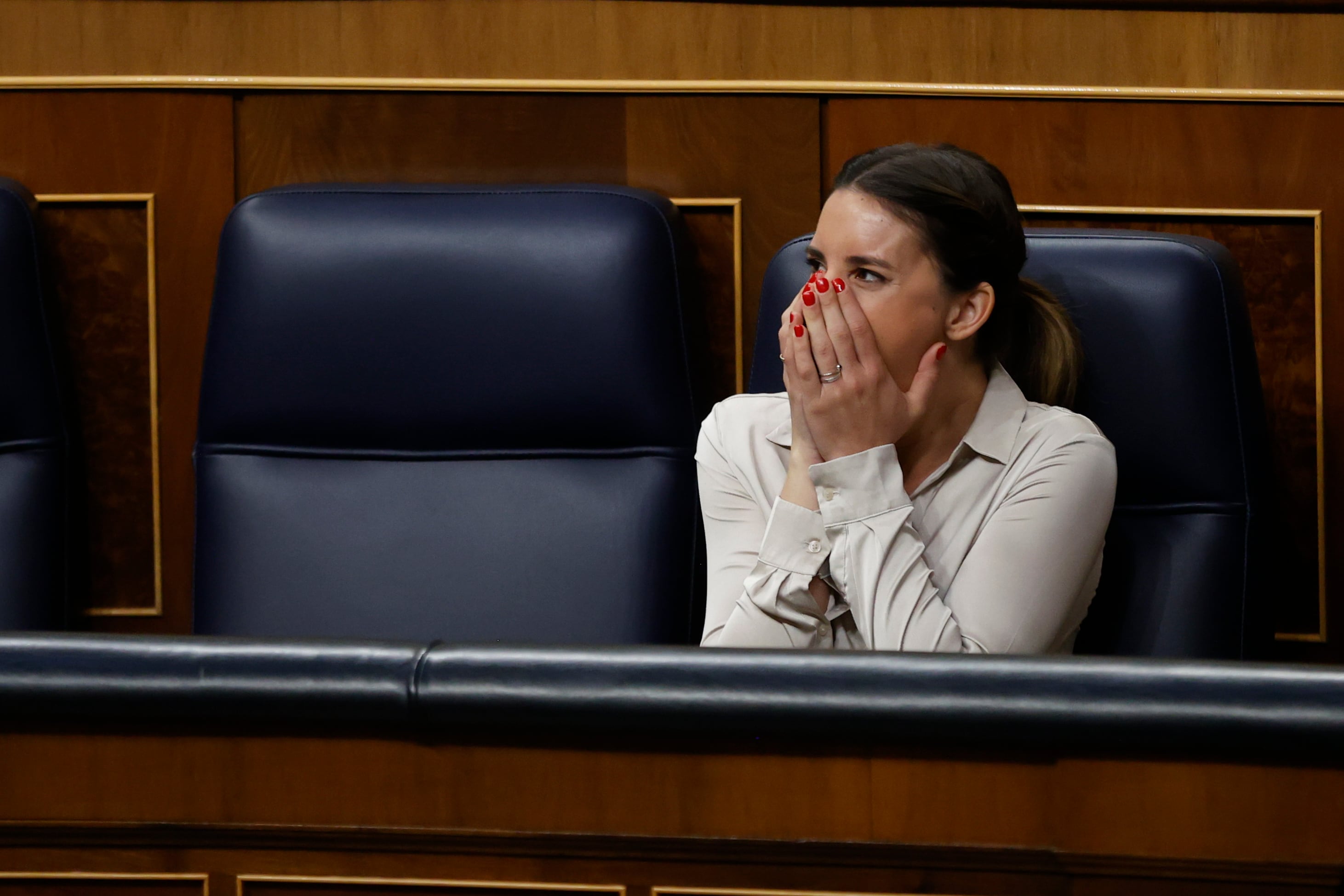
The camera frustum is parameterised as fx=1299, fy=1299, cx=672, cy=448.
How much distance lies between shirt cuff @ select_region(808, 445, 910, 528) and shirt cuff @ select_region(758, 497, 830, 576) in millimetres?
13

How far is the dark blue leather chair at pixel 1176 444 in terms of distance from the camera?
115 cm

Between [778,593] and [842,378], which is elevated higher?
[842,378]

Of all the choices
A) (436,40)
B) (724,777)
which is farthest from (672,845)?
(436,40)

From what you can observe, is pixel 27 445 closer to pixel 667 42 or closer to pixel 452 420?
pixel 452 420

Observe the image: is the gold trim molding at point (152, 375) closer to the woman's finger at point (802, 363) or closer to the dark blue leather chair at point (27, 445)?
the dark blue leather chair at point (27, 445)

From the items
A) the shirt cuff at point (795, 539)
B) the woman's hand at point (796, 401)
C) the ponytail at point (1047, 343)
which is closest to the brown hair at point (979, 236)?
the ponytail at point (1047, 343)

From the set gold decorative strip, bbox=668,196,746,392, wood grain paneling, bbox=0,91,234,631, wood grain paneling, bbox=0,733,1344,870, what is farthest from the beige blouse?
wood grain paneling, bbox=0,91,234,631

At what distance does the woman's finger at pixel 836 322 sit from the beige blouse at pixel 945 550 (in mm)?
80

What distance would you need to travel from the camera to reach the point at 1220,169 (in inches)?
54.9

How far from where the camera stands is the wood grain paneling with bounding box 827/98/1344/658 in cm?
138

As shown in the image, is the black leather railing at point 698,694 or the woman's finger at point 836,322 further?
the woman's finger at point 836,322

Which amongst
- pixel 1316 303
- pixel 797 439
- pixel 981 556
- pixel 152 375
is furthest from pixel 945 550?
pixel 152 375

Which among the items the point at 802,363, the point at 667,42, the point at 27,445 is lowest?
the point at 27,445

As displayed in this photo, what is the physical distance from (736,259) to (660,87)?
8.2 inches
